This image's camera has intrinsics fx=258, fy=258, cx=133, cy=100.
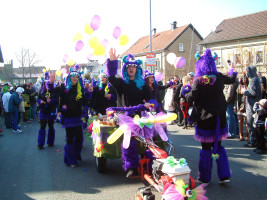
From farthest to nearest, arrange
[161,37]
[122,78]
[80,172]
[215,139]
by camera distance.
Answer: [161,37] < [80,172] < [122,78] < [215,139]

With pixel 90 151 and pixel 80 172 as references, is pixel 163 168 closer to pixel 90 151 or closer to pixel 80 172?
pixel 80 172

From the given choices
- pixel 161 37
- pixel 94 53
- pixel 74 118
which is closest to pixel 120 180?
pixel 74 118

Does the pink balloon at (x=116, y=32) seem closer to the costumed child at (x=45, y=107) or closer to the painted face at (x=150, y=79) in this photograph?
the painted face at (x=150, y=79)

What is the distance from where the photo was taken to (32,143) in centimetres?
817

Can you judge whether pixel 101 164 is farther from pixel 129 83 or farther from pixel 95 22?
pixel 95 22

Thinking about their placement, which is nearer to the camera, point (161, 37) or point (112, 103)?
point (112, 103)

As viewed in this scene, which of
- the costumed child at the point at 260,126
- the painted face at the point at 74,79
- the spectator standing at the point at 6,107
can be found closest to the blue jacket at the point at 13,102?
the spectator standing at the point at 6,107

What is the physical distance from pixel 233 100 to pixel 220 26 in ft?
79.1

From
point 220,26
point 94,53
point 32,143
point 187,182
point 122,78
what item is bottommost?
point 32,143

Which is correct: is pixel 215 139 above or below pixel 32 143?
above

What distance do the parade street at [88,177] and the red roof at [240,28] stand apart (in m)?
20.7

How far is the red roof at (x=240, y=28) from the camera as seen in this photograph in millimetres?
24562

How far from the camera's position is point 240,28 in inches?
1049

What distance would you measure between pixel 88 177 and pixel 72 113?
1.46m
